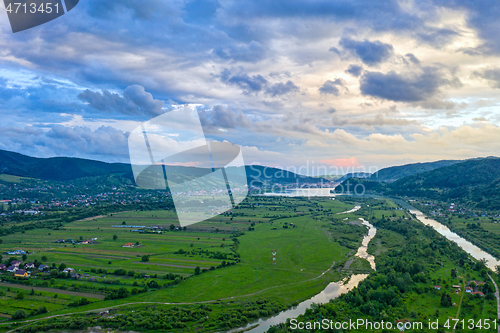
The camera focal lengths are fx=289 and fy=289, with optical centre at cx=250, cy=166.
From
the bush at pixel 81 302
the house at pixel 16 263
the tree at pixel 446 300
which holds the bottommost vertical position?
the bush at pixel 81 302

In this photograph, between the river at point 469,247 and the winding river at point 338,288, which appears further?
the river at point 469,247

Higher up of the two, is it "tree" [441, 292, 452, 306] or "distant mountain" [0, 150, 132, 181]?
"distant mountain" [0, 150, 132, 181]

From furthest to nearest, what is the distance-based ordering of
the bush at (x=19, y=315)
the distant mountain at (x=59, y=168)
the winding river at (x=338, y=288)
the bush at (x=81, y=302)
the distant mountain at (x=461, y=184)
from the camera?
the distant mountain at (x=59, y=168) → the distant mountain at (x=461, y=184) → the bush at (x=81, y=302) → the winding river at (x=338, y=288) → the bush at (x=19, y=315)

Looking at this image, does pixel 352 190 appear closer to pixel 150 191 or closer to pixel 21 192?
pixel 150 191

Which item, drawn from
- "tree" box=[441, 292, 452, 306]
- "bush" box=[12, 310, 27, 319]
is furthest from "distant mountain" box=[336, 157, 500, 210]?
"bush" box=[12, 310, 27, 319]

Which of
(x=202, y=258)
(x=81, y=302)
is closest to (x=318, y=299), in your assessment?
(x=202, y=258)

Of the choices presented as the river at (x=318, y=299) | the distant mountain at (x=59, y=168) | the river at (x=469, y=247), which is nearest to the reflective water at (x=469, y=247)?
the river at (x=469, y=247)

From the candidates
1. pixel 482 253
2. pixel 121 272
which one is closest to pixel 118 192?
pixel 121 272

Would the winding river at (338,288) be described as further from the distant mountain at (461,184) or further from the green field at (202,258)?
the distant mountain at (461,184)

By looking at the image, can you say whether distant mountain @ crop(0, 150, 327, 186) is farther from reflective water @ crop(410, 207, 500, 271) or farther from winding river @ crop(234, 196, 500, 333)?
winding river @ crop(234, 196, 500, 333)

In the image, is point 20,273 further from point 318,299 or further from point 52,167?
point 52,167

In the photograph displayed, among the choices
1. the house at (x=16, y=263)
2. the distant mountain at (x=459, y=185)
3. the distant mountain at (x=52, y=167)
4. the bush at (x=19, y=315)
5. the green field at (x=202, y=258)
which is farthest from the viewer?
the distant mountain at (x=52, y=167)
